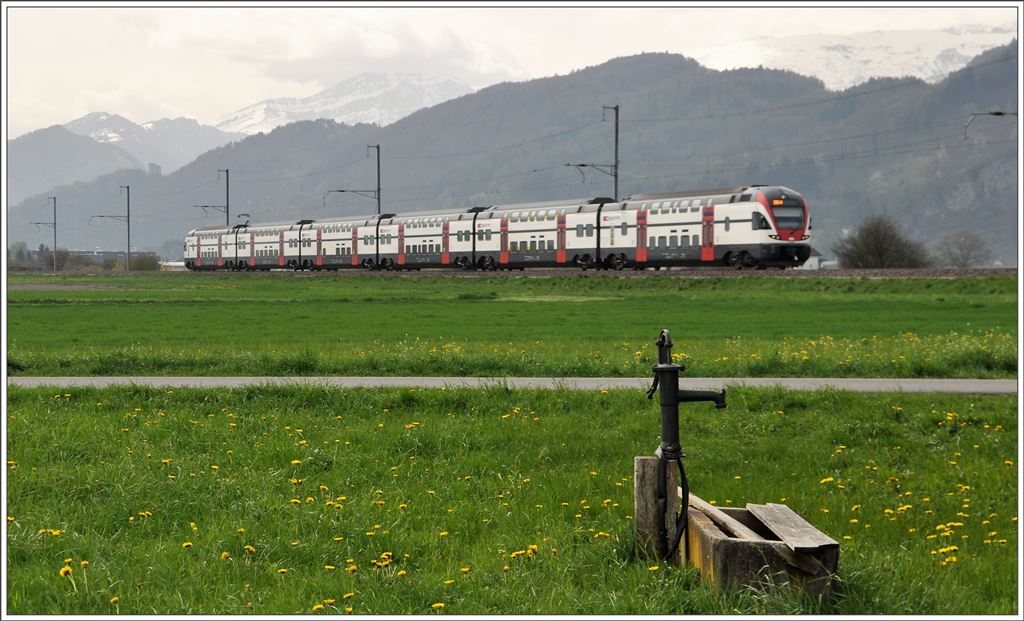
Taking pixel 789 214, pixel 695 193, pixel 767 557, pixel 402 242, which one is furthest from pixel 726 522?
pixel 402 242

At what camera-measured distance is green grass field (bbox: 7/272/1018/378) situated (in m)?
22.3

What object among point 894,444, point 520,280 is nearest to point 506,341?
point 894,444

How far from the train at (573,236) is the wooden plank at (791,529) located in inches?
1898

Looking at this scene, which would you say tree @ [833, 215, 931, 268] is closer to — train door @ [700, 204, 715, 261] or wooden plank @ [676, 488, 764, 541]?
train door @ [700, 204, 715, 261]

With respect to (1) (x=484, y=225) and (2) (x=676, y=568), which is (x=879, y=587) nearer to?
(2) (x=676, y=568)

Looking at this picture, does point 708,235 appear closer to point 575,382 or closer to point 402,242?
point 402,242

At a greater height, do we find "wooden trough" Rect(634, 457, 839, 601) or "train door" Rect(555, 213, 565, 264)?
"train door" Rect(555, 213, 565, 264)

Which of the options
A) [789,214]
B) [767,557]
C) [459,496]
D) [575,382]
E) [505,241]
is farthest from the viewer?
[505,241]

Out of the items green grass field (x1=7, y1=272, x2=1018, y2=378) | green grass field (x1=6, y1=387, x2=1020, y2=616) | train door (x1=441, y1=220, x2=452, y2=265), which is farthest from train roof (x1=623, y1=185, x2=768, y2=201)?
green grass field (x1=6, y1=387, x2=1020, y2=616)

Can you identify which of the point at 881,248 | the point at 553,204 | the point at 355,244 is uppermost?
the point at 553,204

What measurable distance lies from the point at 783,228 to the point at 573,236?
15.4m

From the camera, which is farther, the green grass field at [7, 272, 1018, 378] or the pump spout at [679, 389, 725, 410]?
the green grass field at [7, 272, 1018, 378]

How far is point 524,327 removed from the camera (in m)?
37.4

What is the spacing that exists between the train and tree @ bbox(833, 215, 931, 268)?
37.2 m
